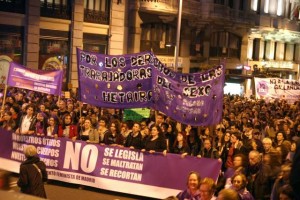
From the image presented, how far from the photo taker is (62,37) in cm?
2806

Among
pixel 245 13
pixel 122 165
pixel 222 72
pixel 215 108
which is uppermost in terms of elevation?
pixel 245 13

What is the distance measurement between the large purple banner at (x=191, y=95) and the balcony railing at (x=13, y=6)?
16.1 meters

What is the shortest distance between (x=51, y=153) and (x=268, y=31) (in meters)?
36.8

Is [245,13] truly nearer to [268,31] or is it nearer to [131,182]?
[268,31]

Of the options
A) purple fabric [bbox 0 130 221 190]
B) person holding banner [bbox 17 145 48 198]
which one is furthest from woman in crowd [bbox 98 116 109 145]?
person holding banner [bbox 17 145 48 198]

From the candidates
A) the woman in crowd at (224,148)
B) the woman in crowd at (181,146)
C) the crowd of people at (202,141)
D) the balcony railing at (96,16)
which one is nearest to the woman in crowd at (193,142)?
the crowd of people at (202,141)

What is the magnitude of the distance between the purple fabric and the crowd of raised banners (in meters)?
1.14

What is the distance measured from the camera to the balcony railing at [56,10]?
2706cm

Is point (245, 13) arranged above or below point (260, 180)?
above

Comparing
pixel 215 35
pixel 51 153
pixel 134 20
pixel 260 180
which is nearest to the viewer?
pixel 260 180

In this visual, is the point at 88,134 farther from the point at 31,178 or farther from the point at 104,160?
the point at 31,178

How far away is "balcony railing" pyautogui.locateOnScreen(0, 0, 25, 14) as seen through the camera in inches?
982

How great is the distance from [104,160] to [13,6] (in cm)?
1704

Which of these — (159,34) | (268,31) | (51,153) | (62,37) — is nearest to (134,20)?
(159,34)
